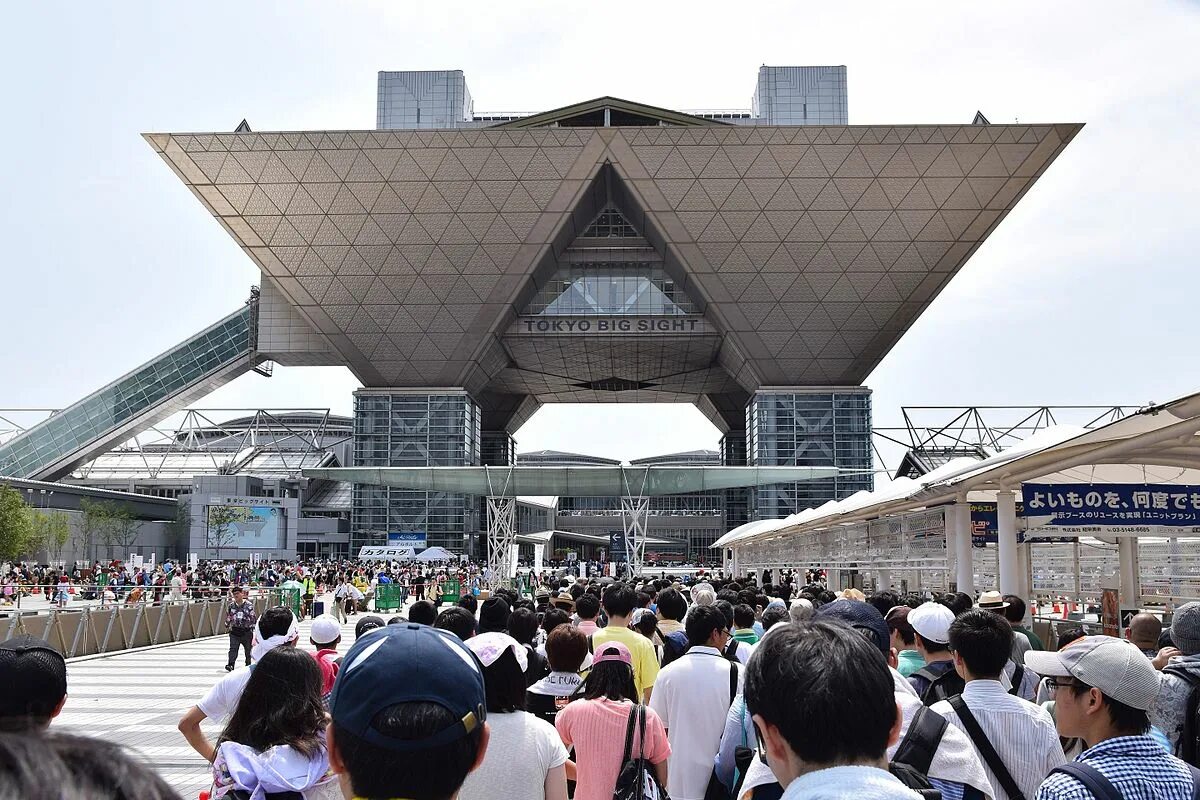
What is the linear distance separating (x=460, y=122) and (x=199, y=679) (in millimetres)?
75108

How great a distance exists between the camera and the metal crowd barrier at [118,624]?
2184 centimetres

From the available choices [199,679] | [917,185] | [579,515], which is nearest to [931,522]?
[199,679]

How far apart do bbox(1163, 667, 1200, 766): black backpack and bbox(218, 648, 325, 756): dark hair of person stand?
415cm

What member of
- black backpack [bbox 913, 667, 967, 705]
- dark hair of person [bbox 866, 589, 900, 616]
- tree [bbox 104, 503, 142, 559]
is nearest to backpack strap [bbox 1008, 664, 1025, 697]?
black backpack [bbox 913, 667, 967, 705]

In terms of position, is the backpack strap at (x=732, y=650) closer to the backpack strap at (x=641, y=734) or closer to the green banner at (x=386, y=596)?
the backpack strap at (x=641, y=734)

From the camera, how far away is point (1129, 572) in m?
18.2

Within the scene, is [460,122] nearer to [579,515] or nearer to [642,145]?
[642,145]

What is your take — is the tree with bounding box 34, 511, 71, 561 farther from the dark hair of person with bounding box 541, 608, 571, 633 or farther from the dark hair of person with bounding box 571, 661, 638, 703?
the dark hair of person with bounding box 571, 661, 638, 703

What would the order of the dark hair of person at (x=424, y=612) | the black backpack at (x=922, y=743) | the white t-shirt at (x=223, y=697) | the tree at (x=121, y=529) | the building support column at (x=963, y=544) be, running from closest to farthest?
the black backpack at (x=922, y=743) → the white t-shirt at (x=223, y=697) → the dark hair of person at (x=424, y=612) → the building support column at (x=963, y=544) → the tree at (x=121, y=529)

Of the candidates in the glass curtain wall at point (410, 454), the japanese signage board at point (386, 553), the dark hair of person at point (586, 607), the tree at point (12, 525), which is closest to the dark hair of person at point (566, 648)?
the dark hair of person at point (586, 607)

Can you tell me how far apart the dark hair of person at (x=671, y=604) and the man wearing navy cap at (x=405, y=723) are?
24.8 feet

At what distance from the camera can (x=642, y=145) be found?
60.2 meters

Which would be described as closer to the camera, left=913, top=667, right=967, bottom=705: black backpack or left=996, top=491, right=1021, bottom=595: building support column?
left=913, top=667, right=967, bottom=705: black backpack

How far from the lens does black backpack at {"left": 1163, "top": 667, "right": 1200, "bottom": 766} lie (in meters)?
5.41
